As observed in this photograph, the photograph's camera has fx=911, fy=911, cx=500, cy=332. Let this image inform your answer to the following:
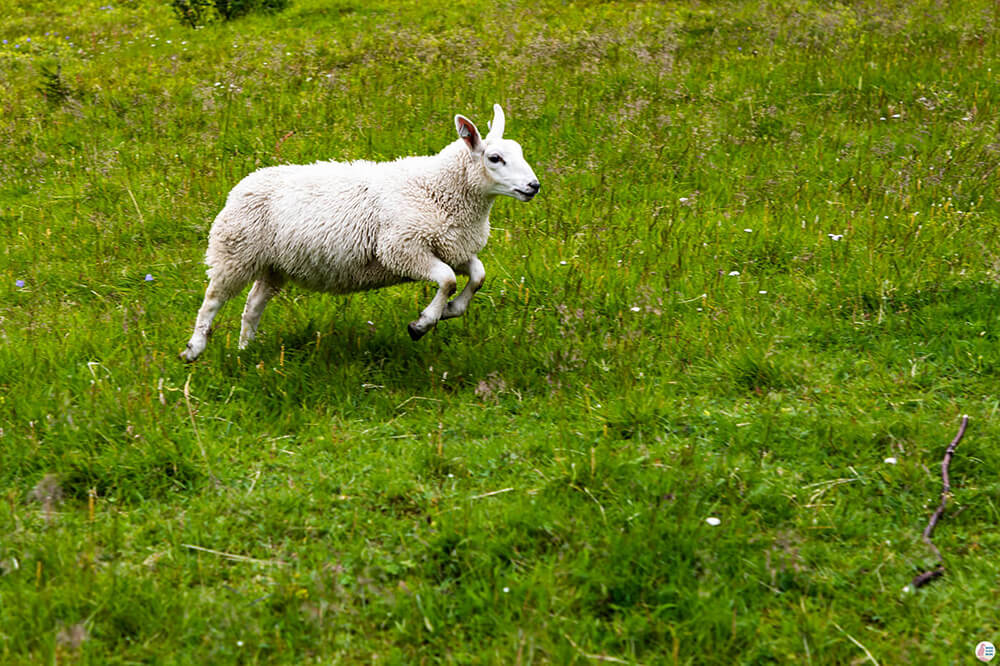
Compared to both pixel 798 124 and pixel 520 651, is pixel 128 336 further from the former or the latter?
pixel 798 124

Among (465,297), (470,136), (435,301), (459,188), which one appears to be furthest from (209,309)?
(470,136)

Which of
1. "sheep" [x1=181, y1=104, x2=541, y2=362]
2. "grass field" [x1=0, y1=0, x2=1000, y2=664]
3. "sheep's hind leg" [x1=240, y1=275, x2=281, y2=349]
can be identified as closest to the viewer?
"grass field" [x1=0, y1=0, x2=1000, y2=664]

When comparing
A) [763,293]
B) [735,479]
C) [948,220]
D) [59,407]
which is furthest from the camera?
[948,220]

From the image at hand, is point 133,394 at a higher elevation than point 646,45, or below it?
below

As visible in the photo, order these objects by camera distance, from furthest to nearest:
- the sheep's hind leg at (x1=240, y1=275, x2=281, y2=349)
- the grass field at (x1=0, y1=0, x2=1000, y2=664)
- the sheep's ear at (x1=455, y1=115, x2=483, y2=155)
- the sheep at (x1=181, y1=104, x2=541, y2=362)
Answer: the sheep's hind leg at (x1=240, y1=275, x2=281, y2=349) → the sheep's ear at (x1=455, y1=115, x2=483, y2=155) → the sheep at (x1=181, y1=104, x2=541, y2=362) → the grass field at (x1=0, y1=0, x2=1000, y2=664)

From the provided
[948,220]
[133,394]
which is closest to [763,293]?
[948,220]

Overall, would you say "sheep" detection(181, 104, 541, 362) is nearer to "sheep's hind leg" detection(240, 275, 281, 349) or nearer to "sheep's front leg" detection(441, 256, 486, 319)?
"sheep's front leg" detection(441, 256, 486, 319)

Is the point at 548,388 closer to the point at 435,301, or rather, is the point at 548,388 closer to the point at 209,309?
the point at 435,301

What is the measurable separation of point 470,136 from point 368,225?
0.87m

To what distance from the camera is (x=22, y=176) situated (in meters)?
8.64

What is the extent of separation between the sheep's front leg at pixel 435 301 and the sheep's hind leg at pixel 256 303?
44.2 inches

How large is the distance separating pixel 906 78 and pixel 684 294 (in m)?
4.96

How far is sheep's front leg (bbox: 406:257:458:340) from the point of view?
5492 millimetres

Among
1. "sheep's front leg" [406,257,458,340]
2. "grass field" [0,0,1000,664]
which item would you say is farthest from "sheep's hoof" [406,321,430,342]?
"grass field" [0,0,1000,664]
